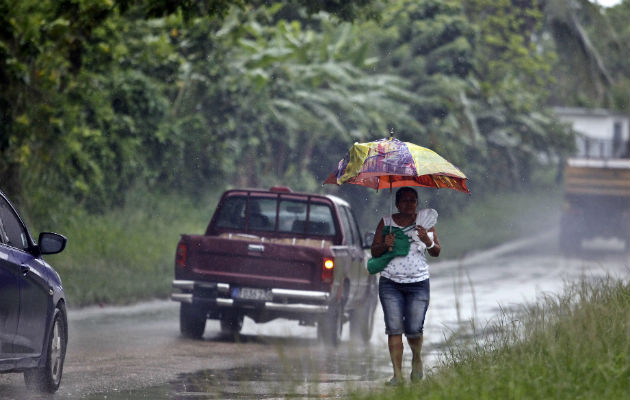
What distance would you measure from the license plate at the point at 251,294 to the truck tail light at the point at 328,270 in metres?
0.63

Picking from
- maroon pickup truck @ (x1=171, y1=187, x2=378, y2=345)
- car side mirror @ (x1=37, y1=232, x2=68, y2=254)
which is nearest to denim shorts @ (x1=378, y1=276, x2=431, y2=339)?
car side mirror @ (x1=37, y1=232, x2=68, y2=254)

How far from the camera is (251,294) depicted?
43.5 ft

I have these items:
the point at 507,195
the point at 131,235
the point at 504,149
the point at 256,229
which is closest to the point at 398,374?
the point at 256,229

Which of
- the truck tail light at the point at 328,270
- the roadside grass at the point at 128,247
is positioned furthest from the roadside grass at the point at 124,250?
the truck tail light at the point at 328,270

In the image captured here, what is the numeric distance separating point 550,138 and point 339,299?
3580 cm

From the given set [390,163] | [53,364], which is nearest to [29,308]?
[53,364]

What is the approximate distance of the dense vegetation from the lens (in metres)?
18.5

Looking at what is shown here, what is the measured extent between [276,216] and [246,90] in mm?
14233

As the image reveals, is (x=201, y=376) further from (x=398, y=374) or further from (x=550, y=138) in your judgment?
(x=550, y=138)

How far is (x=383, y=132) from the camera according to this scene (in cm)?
3294

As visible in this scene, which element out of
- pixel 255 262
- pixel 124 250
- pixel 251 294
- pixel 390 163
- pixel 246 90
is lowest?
pixel 124 250

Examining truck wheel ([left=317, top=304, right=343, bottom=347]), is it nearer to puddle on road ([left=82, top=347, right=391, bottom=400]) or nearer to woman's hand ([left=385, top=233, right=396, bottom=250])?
puddle on road ([left=82, top=347, right=391, bottom=400])

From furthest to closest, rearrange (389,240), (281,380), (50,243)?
(281,380) < (389,240) < (50,243)

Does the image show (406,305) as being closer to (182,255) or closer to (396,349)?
(396,349)
